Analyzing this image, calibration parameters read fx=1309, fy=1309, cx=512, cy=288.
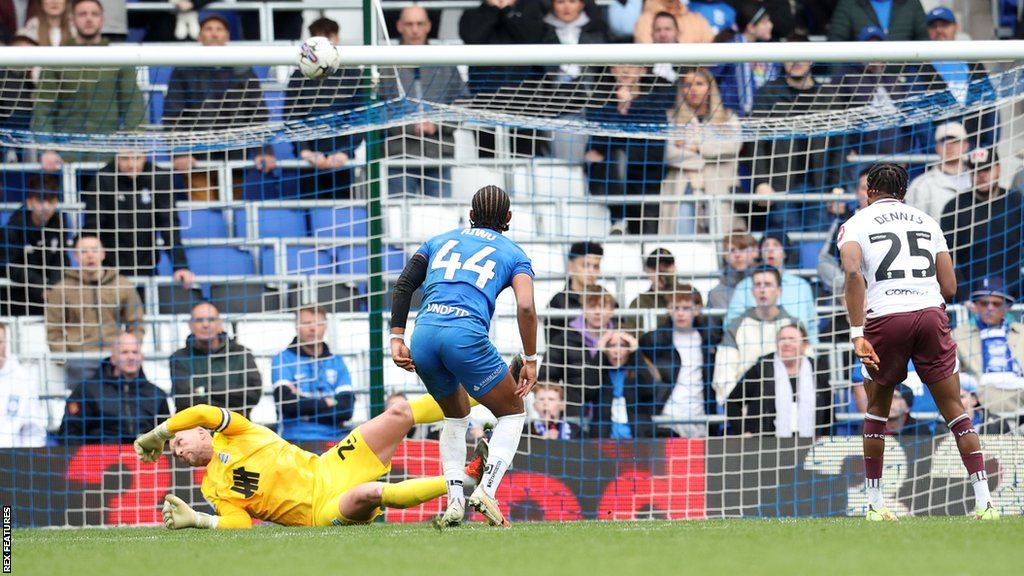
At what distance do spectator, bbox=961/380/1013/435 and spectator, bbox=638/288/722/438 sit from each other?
73.7 inches

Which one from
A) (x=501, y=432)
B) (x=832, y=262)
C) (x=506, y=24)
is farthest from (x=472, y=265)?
(x=506, y=24)

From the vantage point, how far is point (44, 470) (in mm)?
9180

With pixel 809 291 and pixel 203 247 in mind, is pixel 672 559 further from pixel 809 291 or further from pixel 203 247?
pixel 203 247

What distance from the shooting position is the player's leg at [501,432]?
686cm

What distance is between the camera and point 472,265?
6957 mm

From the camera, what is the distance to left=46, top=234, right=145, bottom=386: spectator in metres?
10.1

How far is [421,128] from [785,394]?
3651 mm

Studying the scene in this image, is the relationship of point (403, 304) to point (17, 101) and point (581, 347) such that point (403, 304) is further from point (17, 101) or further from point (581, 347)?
point (17, 101)

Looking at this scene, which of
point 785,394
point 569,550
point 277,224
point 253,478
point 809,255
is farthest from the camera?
point 809,255

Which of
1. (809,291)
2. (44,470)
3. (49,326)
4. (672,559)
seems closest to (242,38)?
(49,326)

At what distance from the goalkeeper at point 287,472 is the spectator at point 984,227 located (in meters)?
4.59

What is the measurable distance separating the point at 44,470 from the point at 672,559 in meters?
5.55

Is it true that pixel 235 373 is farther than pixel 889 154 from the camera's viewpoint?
No

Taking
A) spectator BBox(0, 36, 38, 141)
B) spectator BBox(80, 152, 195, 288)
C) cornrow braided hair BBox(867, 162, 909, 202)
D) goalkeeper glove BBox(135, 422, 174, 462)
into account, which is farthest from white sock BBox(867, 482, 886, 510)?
spectator BBox(0, 36, 38, 141)
